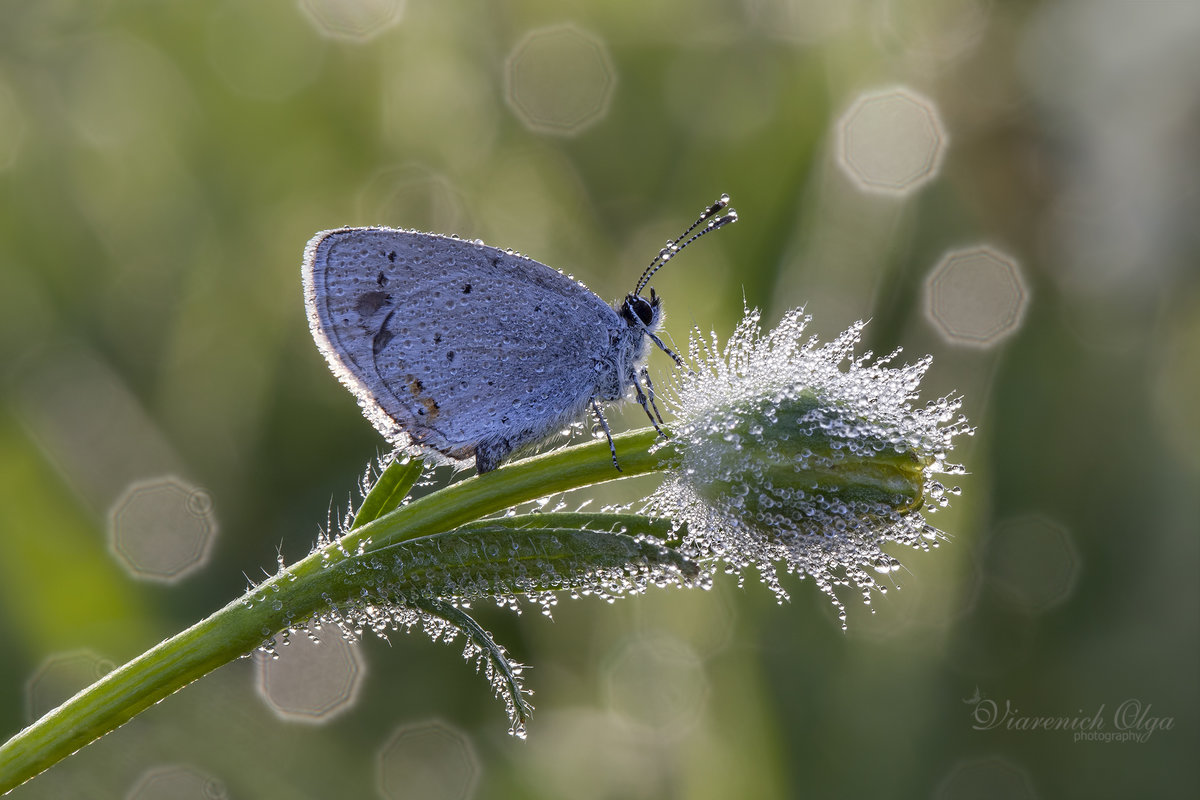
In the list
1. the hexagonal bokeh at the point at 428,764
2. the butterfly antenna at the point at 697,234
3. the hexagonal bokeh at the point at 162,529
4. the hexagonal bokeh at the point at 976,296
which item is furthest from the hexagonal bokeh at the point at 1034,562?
the hexagonal bokeh at the point at 162,529

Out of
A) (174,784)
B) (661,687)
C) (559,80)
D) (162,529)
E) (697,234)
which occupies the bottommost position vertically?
(661,687)

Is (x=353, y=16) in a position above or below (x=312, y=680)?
above

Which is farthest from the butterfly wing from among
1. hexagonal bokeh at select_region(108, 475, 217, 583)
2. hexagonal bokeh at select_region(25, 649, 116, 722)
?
hexagonal bokeh at select_region(108, 475, 217, 583)

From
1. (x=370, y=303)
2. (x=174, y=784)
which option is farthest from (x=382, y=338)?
(x=174, y=784)

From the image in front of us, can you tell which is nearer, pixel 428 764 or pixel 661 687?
pixel 661 687

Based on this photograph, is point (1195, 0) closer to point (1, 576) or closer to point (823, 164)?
point (823, 164)

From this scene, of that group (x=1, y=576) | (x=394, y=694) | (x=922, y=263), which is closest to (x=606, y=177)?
(x=922, y=263)

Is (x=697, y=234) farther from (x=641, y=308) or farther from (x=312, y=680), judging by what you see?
(x=312, y=680)

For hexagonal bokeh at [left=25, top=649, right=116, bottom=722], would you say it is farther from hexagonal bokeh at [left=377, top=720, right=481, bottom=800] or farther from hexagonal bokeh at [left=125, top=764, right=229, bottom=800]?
hexagonal bokeh at [left=377, top=720, right=481, bottom=800]
